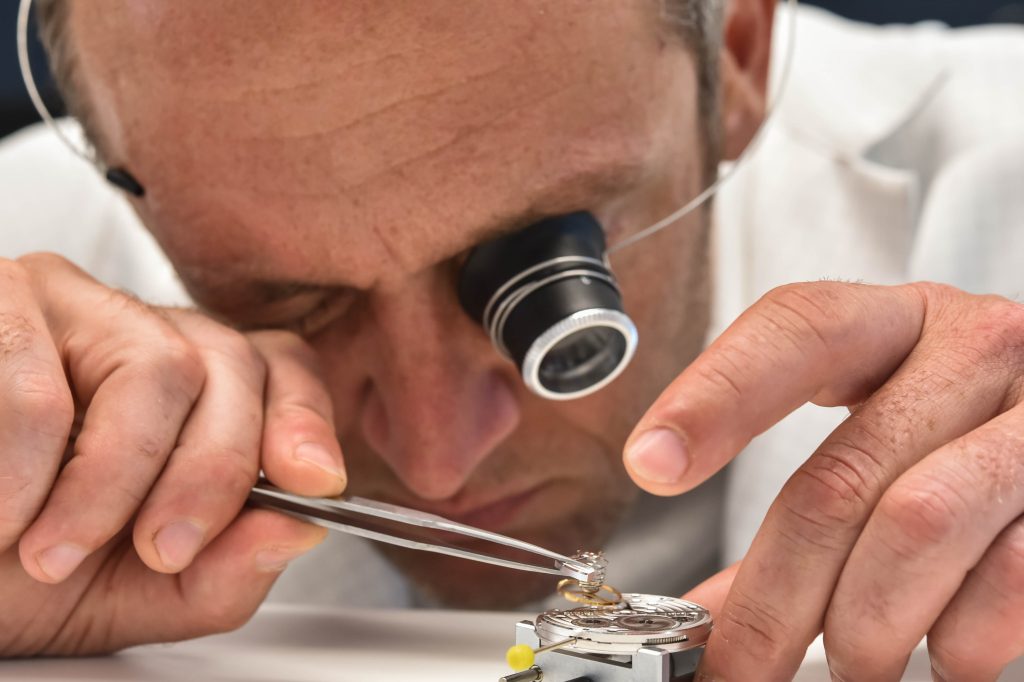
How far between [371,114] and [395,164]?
4cm

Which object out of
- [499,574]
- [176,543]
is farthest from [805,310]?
[499,574]

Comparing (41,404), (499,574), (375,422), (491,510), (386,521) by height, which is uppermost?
(41,404)

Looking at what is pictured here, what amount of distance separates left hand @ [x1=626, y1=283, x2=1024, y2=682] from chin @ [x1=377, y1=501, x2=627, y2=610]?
0.58m

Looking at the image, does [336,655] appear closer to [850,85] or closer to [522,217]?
[522,217]

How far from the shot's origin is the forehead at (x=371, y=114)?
0.84 metres

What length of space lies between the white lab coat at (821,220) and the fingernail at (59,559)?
1.98 ft

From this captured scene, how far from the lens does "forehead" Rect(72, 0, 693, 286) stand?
2.75 feet

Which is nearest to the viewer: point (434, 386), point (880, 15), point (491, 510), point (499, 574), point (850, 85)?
point (434, 386)

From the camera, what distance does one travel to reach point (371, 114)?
2.79 ft

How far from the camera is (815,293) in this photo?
682 millimetres

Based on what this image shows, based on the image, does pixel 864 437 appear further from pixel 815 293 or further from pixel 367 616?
pixel 367 616

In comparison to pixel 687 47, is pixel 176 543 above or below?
below

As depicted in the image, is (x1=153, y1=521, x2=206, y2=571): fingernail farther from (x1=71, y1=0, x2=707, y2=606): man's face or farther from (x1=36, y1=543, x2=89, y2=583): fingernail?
(x1=71, y1=0, x2=707, y2=606): man's face

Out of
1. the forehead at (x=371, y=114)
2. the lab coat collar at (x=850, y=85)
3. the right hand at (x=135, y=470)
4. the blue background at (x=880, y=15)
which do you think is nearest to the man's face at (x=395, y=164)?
the forehead at (x=371, y=114)
